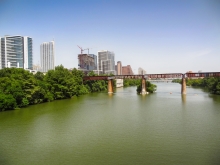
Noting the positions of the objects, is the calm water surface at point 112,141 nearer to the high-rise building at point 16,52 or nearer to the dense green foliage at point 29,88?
the dense green foliage at point 29,88

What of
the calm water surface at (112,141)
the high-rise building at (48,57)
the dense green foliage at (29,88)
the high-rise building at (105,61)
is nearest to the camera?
the calm water surface at (112,141)

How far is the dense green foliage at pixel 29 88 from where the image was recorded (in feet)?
89.5

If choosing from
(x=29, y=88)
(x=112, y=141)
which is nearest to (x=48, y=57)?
(x=29, y=88)

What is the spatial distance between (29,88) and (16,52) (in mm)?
69876

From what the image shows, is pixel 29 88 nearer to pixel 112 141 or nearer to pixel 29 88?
pixel 29 88

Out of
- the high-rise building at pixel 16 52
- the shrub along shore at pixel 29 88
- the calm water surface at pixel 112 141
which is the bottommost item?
the calm water surface at pixel 112 141

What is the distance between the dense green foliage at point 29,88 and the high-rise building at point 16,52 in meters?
49.9

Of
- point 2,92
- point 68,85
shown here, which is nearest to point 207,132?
point 2,92

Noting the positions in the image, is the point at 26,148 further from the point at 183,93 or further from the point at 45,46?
the point at 45,46

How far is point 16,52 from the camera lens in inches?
3681

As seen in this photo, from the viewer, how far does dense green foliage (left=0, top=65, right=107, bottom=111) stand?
2728 cm

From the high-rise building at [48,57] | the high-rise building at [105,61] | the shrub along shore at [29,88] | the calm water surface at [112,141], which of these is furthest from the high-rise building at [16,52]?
the high-rise building at [105,61]

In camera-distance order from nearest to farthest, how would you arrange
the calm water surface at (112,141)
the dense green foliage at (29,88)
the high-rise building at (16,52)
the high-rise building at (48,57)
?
the calm water surface at (112,141), the dense green foliage at (29,88), the high-rise building at (16,52), the high-rise building at (48,57)

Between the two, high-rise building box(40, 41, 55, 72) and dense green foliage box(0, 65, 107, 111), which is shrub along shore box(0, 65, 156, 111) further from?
high-rise building box(40, 41, 55, 72)
